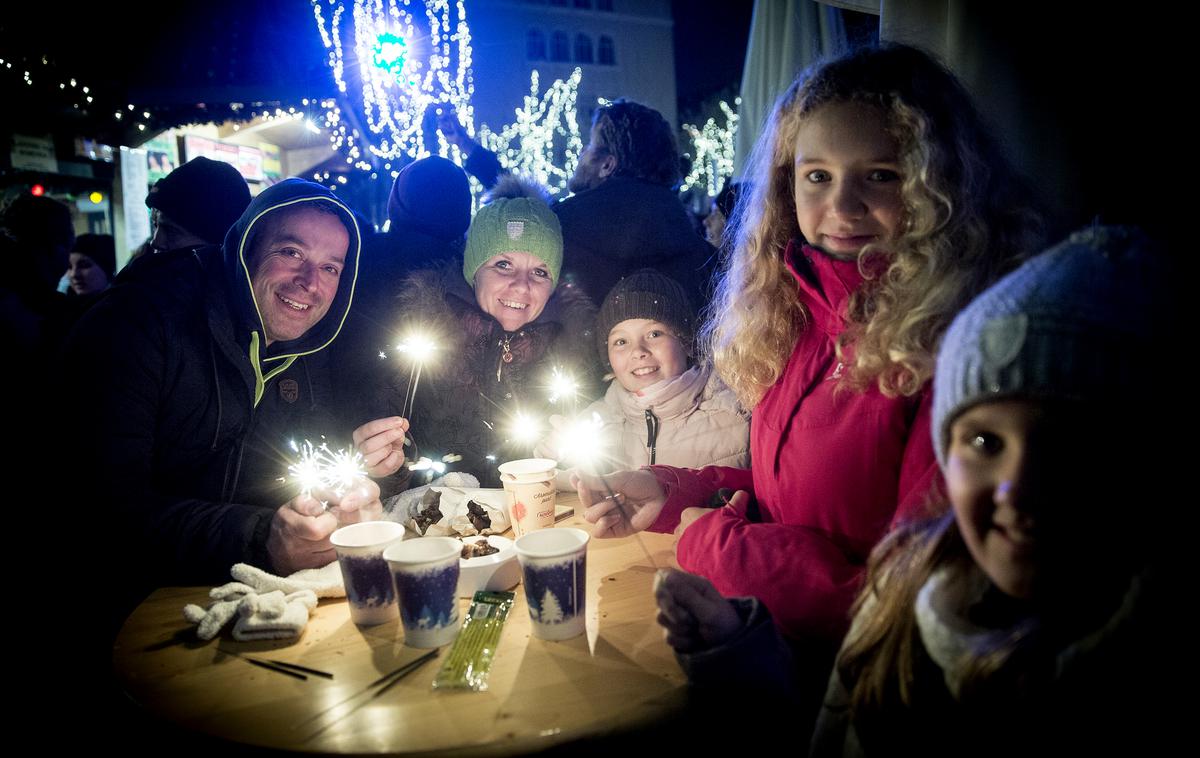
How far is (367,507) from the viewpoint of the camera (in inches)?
85.0

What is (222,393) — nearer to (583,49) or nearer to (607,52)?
(583,49)

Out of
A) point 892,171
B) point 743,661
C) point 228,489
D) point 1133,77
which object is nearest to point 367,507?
point 228,489

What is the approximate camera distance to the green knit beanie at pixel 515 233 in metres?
3.30

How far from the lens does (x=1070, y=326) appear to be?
889 mm

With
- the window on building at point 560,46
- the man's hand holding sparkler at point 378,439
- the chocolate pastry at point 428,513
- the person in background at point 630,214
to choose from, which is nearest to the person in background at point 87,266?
the person in background at point 630,214

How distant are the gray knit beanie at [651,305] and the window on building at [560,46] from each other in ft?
75.5

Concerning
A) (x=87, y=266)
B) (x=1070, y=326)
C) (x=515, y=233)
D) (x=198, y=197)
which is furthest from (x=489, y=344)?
(x=87, y=266)

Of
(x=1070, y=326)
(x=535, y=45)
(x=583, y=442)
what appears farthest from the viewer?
A: (x=535, y=45)

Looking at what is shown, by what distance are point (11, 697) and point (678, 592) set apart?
2.75 meters

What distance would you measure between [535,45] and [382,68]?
13984 mm

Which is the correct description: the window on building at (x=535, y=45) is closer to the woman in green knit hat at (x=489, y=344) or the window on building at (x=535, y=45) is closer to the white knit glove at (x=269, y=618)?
the woman in green knit hat at (x=489, y=344)

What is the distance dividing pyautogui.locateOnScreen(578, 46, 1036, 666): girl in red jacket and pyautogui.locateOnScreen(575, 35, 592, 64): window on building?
80.4 ft

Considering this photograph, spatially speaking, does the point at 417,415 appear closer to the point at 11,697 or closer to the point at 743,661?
the point at 11,697

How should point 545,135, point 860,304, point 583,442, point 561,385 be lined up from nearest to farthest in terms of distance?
point 860,304
point 583,442
point 561,385
point 545,135
